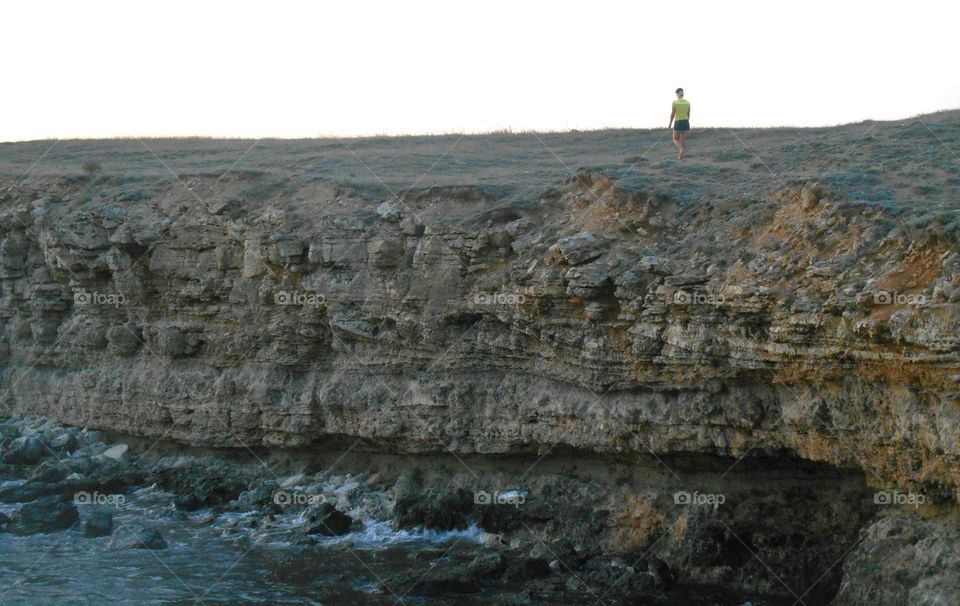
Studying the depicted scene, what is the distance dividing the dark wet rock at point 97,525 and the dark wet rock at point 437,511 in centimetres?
609

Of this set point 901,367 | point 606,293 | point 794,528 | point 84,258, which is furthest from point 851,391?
point 84,258

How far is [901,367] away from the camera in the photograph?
13.5 m

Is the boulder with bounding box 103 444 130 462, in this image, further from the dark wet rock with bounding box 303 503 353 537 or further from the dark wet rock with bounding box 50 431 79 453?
the dark wet rock with bounding box 303 503 353 537

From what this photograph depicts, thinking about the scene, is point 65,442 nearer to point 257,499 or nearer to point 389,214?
point 257,499

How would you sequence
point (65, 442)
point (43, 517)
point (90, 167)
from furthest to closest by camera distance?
1. point (90, 167)
2. point (65, 442)
3. point (43, 517)

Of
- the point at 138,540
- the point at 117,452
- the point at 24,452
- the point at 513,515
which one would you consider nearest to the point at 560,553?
the point at 513,515

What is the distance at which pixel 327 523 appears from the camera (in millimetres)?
19500

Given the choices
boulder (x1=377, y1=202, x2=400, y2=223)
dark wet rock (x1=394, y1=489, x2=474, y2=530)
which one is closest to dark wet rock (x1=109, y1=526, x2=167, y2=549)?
dark wet rock (x1=394, y1=489, x2=474, y2=530)

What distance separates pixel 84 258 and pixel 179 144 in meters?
13.7

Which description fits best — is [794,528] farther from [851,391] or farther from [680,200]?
[680,200]

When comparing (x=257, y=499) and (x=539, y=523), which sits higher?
(x=539, y=523)

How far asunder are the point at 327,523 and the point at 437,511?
2224 mm

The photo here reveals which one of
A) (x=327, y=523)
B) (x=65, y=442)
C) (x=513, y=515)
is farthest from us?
(x=65, y=442)

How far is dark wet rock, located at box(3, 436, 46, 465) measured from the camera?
2522 cm
